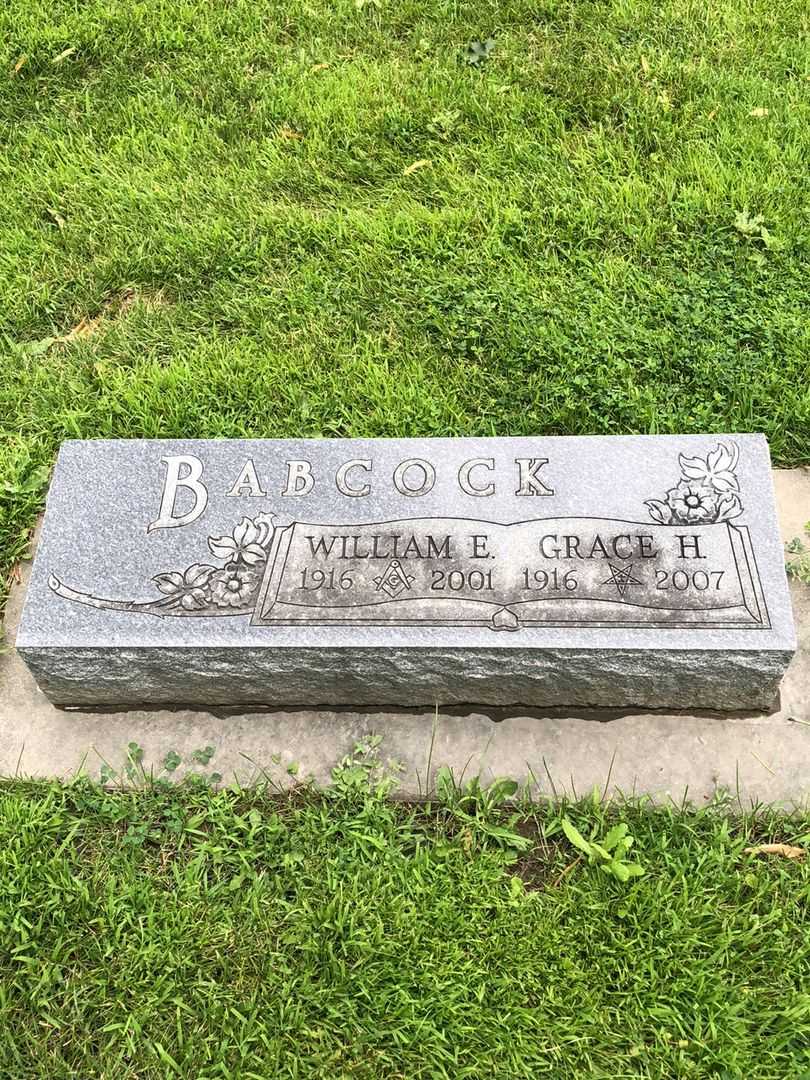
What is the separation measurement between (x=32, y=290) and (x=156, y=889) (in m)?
2.61

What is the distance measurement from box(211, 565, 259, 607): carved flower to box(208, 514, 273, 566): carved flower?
36mm

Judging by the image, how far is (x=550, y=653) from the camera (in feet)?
7.73

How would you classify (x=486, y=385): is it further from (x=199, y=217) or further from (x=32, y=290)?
(x=32, y=290)

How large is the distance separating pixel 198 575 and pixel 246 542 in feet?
0.55

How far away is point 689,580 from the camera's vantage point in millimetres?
2428

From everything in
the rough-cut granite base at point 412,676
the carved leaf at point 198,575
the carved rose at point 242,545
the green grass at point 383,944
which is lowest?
the green grass at point 383,944

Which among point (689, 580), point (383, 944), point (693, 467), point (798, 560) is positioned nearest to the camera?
point (383, 944)

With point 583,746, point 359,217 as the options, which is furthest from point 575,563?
point 359,217

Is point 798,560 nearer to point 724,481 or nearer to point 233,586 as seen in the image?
point 724,481

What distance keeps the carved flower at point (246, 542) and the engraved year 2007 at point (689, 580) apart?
1.12 m

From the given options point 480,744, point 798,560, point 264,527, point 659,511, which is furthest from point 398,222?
point 480,744

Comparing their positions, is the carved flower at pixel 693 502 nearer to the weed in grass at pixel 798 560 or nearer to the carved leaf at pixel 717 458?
the carved leaf at pixel 717 458

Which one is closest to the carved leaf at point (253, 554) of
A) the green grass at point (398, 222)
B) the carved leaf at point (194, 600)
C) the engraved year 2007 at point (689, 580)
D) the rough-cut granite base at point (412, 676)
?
the carved leaf at point (194, 600)

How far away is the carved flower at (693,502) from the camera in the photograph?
8.36 ft
